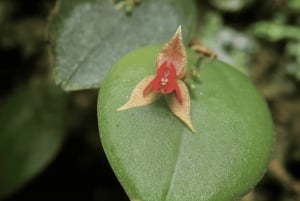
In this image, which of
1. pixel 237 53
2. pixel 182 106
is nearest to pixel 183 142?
pixel 182 106

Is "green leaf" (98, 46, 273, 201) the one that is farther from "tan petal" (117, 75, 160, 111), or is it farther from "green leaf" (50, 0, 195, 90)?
"green leaf" (50, 0, 195, 90)

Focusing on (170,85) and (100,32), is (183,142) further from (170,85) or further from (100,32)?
(100,32)

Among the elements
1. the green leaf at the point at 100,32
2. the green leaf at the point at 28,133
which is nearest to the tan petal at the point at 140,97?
the green leaf at the point at 100,32

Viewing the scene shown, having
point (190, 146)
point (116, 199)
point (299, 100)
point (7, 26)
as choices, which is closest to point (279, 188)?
point (299, 100)

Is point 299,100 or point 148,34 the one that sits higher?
point 148,34

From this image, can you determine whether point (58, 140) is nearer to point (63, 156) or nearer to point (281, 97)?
point (63, 156)

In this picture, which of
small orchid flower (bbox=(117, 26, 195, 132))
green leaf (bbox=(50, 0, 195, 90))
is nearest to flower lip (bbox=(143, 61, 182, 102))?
small orchid flower (bbox=(117, 26, 195, 132))
